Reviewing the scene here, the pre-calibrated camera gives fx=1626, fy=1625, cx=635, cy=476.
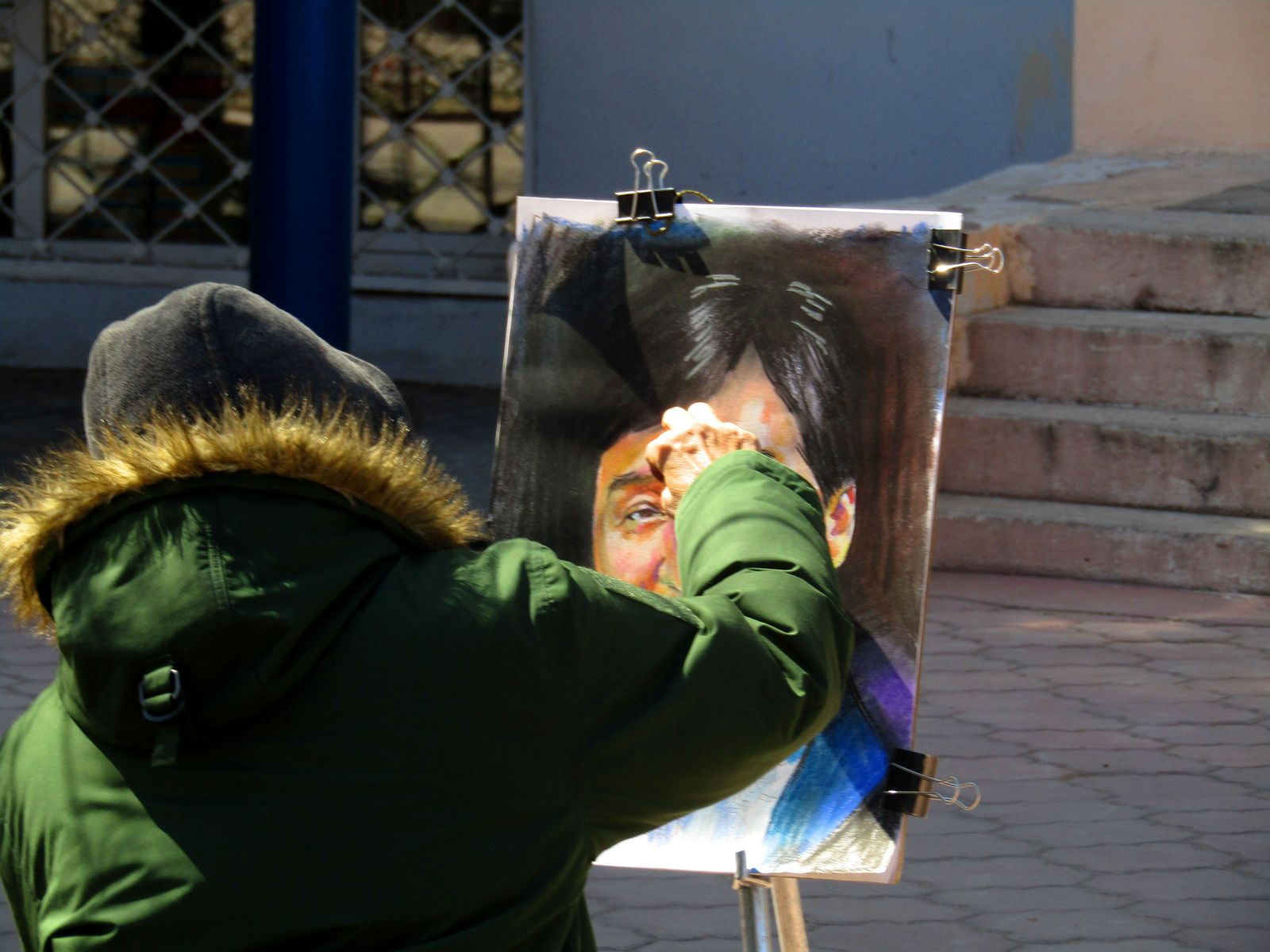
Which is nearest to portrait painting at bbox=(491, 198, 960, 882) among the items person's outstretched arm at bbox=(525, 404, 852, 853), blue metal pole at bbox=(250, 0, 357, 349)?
person's outstretched arm at bbox=(525, 404, 852, 853)

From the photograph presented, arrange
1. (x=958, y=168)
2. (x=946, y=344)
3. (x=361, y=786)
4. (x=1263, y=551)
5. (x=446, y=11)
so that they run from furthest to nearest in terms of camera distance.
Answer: (x=446, y=11) < (x=958, y=168) < (x=1263, y=551) < (x=946, y=344) < (x=361, y=786)

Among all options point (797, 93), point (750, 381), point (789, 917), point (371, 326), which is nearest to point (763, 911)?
point (789, 917)

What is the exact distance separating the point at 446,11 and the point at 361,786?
6570 mm

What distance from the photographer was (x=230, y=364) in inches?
44.8

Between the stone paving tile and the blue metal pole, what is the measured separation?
5.03ft

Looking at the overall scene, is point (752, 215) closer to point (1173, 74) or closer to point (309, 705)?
point (309, 705)

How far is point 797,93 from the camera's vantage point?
6.54 meters

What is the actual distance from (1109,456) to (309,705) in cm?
395

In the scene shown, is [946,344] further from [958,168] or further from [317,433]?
[958,168]

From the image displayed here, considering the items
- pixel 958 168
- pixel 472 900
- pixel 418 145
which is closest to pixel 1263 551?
pixel 958 168

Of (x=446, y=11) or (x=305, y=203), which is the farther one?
(x=446, y=11)

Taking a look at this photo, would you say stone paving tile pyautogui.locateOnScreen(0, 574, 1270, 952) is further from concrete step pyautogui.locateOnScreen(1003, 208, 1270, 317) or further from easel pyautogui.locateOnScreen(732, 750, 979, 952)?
concrete step pyautogui.locateOnScreen(1003, 208, 1270, 317)

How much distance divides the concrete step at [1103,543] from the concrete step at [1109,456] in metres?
0.05

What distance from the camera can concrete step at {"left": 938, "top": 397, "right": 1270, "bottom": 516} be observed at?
4.59m
